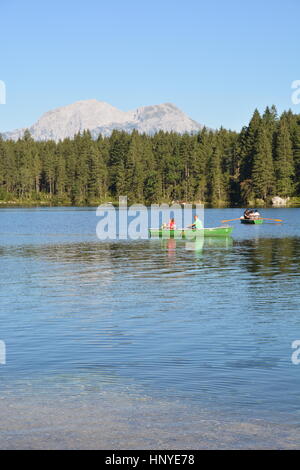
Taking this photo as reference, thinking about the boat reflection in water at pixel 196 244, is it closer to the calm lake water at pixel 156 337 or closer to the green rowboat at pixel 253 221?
the calm lake water at pixel 156 337

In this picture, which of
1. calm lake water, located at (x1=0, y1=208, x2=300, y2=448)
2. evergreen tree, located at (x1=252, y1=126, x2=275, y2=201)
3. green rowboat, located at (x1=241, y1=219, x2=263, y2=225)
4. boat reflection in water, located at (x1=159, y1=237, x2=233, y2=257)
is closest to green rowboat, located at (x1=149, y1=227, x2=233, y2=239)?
boat reflection in water, located at (x1=159, y1=237, x2=233, y2=257)

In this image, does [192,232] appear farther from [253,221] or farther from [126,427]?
[126,427]

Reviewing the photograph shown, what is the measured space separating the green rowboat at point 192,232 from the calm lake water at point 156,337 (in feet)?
72.9

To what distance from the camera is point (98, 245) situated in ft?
182

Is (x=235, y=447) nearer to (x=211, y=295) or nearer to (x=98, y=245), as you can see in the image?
(x=211, y=295)

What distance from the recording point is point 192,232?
2410 inches

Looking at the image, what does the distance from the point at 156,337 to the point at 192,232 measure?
43544 millimetres

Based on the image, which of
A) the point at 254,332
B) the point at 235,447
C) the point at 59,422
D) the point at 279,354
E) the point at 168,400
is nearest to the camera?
the point at 235,447

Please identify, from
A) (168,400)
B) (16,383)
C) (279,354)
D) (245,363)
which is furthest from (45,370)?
(279,354)

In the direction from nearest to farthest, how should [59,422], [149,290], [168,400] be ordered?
[59,422] < [168,400] < [149,290]

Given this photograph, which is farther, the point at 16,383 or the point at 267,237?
the point at 267,237

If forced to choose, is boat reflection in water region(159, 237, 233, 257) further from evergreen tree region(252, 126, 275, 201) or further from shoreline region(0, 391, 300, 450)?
evergreen tree region(252, 126, 275, 201)

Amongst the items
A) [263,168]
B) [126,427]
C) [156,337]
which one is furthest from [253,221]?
[263,168]

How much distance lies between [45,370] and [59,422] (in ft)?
12.1
